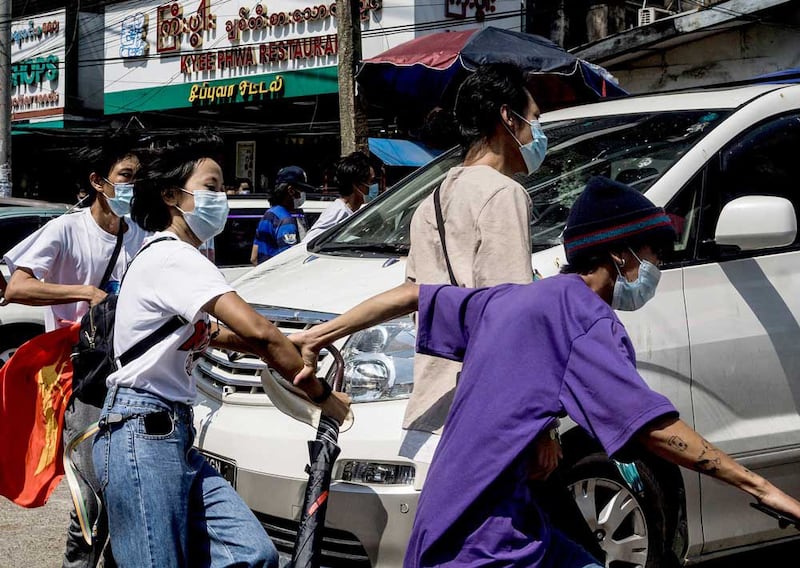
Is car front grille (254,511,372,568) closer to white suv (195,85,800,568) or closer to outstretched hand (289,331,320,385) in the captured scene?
white suv (195,85,800,568)

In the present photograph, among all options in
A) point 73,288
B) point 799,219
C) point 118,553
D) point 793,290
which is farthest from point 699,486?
point 73,288

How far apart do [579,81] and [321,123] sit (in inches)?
476

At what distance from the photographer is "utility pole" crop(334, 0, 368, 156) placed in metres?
11.4

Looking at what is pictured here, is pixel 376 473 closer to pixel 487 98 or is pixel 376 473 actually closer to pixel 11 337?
pixel 487 98

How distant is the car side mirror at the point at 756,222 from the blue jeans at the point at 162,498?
6.82 feet

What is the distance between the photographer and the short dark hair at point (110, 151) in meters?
4.18

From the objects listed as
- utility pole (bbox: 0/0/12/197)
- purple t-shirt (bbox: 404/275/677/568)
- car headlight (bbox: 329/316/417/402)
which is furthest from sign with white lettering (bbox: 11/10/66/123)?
purple t-shirt (bbox: 404/275/677/568)

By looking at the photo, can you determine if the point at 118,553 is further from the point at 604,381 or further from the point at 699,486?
the point at 699,486

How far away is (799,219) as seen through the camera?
187 inches

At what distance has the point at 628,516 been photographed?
387 cm

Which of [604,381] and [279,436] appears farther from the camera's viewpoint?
[279,436]

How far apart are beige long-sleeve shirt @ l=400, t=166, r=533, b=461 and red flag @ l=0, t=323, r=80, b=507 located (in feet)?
4.62

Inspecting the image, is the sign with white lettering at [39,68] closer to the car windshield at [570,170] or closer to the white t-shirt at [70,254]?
the car windshield at [570,170]

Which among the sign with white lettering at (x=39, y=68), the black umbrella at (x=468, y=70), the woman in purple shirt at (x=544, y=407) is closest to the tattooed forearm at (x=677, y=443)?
the woman in purple shirt at (x=544, y=407)
